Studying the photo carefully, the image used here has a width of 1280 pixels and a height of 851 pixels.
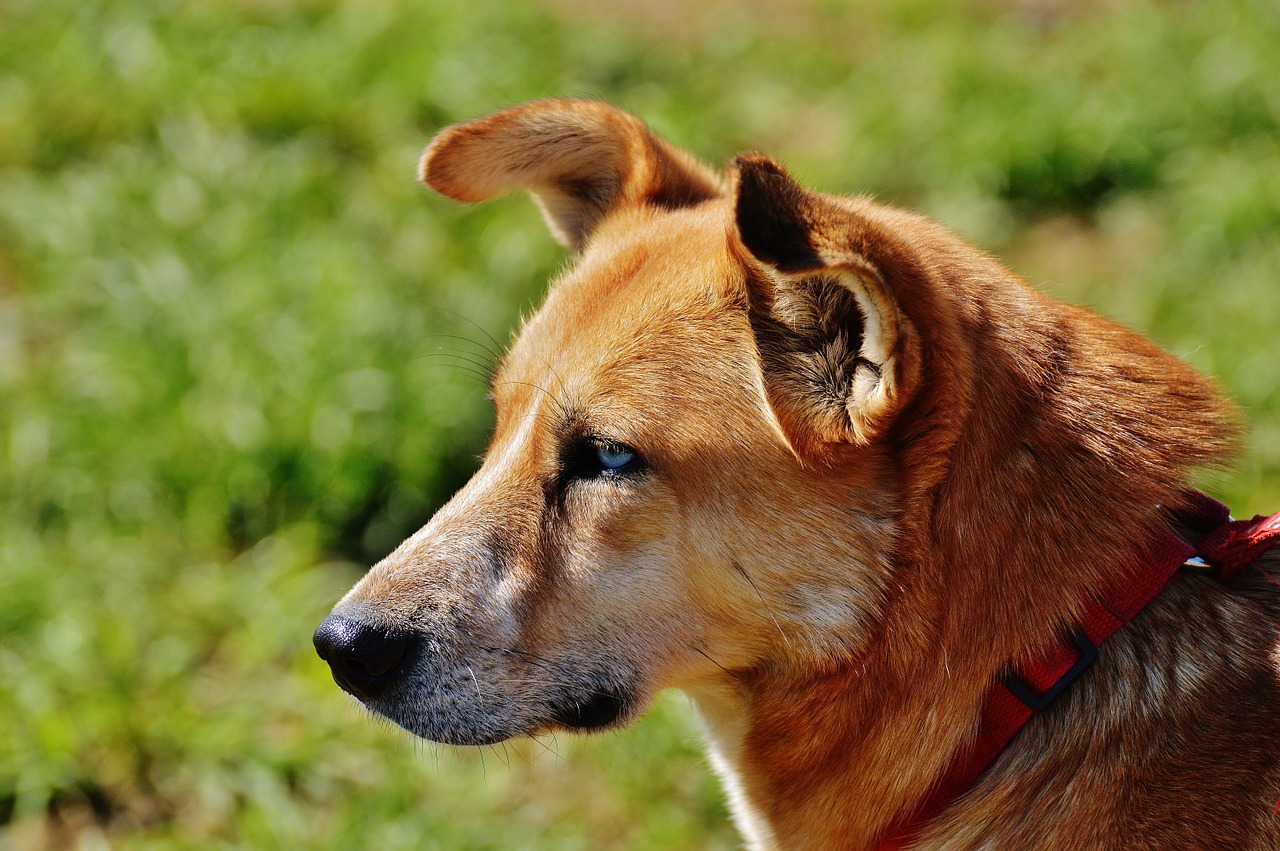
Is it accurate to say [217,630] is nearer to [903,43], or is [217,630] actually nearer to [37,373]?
[37,373]

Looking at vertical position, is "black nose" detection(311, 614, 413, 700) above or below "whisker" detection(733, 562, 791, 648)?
below

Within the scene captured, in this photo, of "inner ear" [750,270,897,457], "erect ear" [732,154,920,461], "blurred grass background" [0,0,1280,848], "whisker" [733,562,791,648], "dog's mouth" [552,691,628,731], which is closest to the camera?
"erect ear" [732,154,920,461]

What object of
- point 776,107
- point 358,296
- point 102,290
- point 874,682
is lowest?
point 102,290

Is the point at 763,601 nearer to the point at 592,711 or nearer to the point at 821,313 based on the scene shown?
the point at 592,711

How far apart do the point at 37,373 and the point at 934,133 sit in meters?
4.85

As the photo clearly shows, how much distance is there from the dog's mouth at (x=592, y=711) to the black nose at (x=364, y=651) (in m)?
0.37

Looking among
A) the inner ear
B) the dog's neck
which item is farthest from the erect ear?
the dog's neck

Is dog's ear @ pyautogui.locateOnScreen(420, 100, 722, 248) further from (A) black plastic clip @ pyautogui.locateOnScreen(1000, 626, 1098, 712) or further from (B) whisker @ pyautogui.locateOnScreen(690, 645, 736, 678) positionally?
(A) black plastic clip @ pyautogui.locateOnScreen(1000, 626, 1098, 712)

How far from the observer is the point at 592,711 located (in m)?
2.75

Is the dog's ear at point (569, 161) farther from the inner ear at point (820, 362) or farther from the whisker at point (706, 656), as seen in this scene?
the whisker at point (706, 656)

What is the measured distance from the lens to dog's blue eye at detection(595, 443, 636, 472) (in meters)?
2.67

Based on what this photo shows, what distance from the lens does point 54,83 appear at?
280 inches

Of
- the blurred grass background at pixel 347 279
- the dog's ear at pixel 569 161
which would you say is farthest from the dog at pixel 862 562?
the dog's ear at pixel 569 161

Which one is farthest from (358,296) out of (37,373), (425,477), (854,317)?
(854,317)
